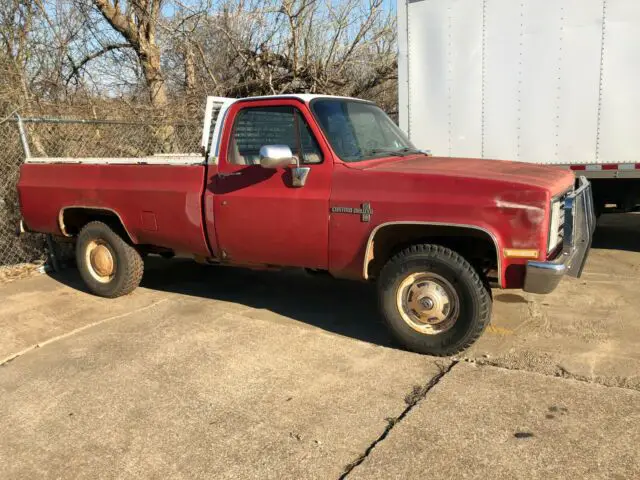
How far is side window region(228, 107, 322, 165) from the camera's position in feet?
14.5

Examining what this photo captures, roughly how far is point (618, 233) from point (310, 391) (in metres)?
6.48

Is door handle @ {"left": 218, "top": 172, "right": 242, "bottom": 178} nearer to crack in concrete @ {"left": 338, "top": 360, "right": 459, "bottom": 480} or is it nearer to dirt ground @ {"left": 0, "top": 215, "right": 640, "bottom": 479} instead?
dirt ground @ {"left": 0, "top": 215, "right": 640, "bottom": 479}

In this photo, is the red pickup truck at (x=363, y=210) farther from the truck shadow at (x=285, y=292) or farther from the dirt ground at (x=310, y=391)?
the truck shadow at (x=285, y=292)

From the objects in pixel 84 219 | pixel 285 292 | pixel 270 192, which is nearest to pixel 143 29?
pixel 84 219

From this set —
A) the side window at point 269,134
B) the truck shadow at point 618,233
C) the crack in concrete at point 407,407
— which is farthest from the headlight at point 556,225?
the truck shadow at point 618,233

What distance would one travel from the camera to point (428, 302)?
13.2ft

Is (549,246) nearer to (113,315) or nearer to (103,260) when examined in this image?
(113,315)

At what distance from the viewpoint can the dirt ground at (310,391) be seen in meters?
2.93

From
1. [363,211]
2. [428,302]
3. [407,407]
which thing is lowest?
[407,407]

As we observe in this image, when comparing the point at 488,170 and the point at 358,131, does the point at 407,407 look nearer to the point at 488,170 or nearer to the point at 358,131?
the point at 488,170

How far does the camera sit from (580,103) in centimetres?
636

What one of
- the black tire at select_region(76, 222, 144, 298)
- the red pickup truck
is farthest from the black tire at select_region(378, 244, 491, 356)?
the black tire at select_region(76, 222, 144, 298)

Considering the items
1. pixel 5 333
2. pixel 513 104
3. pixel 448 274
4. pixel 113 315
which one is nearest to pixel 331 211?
pixel 448 274

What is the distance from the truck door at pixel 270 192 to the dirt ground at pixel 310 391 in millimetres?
739
